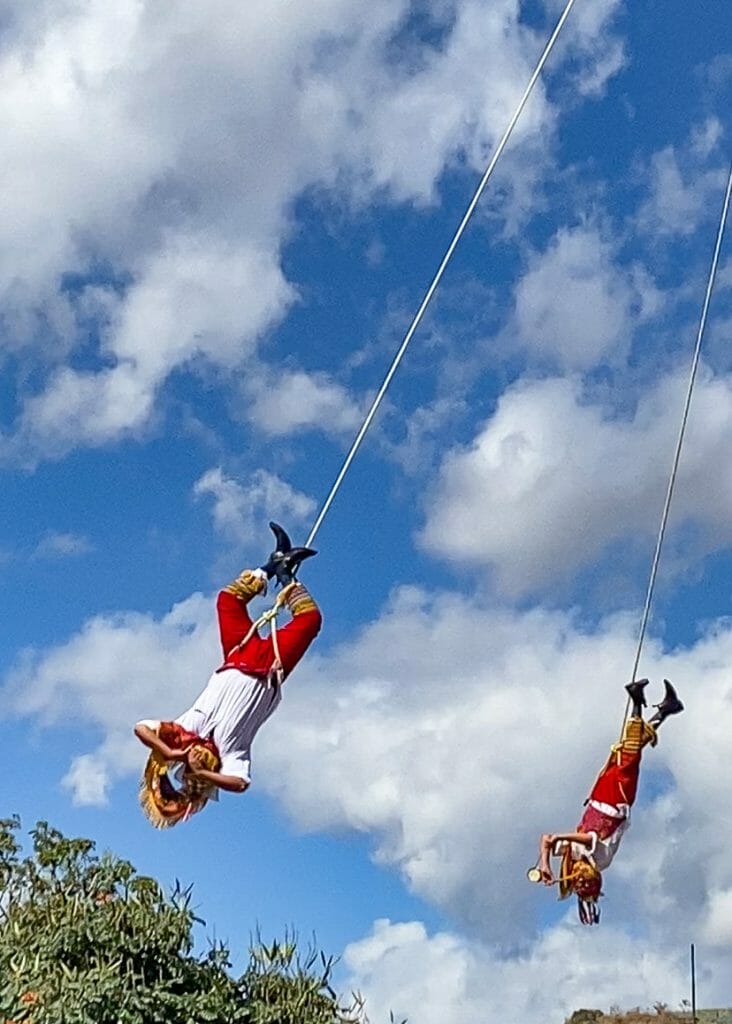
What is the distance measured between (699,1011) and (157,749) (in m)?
15.5

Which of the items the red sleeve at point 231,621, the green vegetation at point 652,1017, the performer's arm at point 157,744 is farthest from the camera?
the green vegetation at point 652,1017

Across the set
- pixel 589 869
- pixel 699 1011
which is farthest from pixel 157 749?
pixel 699 1011

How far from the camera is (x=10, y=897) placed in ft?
36.0

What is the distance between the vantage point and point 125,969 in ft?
31.9

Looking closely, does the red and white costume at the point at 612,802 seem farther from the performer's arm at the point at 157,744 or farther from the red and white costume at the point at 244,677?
the performer's arm at the point at 157,744

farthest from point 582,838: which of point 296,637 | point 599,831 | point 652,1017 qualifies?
point 652,1017

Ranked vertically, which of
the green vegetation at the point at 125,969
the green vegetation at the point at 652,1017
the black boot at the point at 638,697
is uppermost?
the green vegetation at the point at 652,1017

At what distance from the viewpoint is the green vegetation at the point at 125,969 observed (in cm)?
923

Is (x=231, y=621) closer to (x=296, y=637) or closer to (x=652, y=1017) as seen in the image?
(x=296, y=637)

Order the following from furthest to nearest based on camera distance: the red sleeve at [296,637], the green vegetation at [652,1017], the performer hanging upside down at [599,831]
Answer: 1. the green vegetation at [652,1017]
2. the performer hanging upside down at [599,831]
3. the red sleeve at [296,637]

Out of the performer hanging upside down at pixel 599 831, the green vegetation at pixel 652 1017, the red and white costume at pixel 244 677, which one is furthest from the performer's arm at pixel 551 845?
the green vegetation at pixel 652 1017

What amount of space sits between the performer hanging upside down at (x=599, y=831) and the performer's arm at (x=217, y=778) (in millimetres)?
2302

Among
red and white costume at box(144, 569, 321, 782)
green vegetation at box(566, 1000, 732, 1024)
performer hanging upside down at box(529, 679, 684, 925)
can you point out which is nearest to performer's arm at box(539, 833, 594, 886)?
performer hanging upside down at box(529, 679, 684, 925)

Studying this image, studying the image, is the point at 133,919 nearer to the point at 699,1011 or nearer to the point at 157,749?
the point at 157,749
